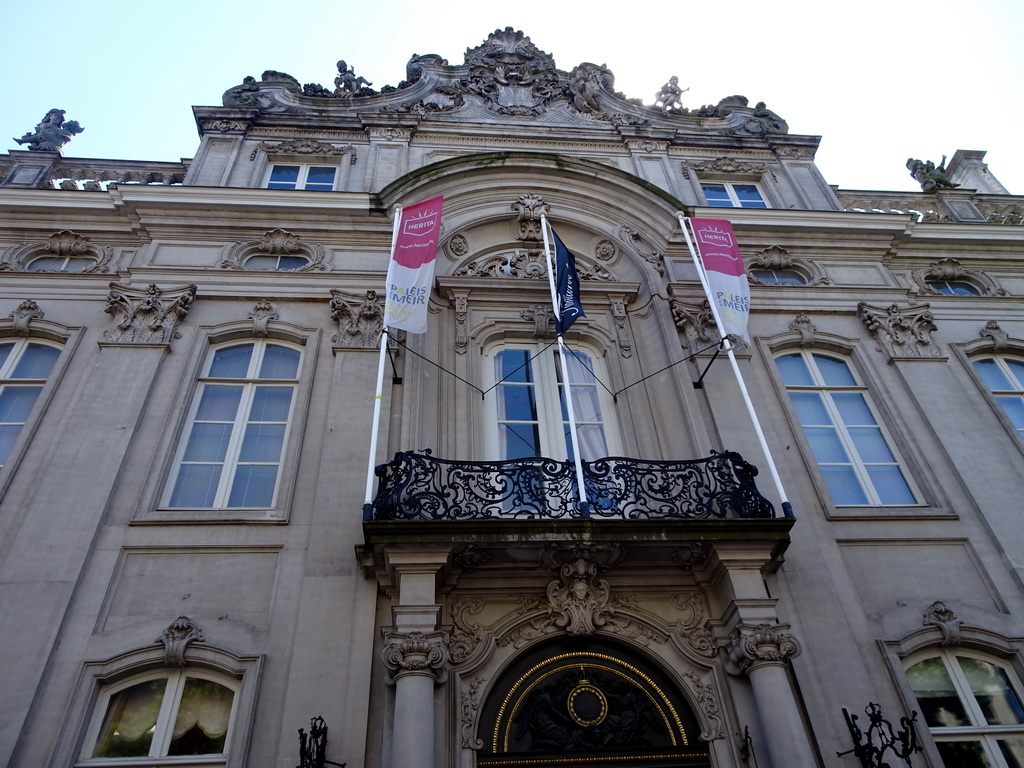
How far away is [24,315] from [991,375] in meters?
14.0

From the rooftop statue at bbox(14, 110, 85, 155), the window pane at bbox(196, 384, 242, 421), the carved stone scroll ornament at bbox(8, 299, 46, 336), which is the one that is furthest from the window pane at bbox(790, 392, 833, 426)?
the rooftop statue at bbox(14, 110, 85, 155)

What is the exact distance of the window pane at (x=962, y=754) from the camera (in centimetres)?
705

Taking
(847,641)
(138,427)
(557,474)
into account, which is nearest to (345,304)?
(138,427)

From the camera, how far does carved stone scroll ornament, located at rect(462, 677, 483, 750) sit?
269 inches

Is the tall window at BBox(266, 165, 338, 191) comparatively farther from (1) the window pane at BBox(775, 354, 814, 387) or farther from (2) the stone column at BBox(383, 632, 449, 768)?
(2) the stone column at BBox(383, 632, 449, 768)

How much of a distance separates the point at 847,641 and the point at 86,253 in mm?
11659

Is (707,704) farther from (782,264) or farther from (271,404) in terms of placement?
(782,264)

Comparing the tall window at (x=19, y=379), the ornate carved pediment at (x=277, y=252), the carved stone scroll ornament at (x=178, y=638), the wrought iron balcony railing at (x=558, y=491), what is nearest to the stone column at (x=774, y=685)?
the wrought iron balcony railing at (x=558, y=491)

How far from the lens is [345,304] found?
34.0 ft

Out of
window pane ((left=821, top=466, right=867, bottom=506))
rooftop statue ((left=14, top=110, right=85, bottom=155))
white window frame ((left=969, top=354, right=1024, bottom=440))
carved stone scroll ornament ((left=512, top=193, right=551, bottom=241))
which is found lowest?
window pane ((left=821, top=466, right=867, bottom=506))

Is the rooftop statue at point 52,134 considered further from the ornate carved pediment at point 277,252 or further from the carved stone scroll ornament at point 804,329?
the carved stone scroll ornament at point 804,329

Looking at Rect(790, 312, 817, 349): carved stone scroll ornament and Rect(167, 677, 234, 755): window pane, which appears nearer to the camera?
Rect(167, 677, 234, 755): window pane

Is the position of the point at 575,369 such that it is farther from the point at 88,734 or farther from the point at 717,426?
the point at 88,734

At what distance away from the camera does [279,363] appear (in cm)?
1014
